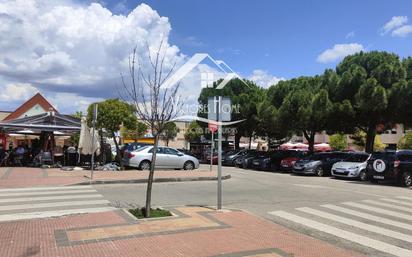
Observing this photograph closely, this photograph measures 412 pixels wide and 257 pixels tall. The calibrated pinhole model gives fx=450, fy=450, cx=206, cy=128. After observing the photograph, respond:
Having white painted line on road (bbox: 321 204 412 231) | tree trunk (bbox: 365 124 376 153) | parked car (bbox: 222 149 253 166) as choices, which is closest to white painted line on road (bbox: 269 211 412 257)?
white painted line on road (bbox: 321 204 412 231)

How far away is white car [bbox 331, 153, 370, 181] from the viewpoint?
22172 millimetres

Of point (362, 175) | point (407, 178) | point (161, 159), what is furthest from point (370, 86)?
point (161, 159)

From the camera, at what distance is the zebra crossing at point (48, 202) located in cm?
1019

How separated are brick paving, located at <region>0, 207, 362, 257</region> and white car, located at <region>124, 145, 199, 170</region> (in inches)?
550

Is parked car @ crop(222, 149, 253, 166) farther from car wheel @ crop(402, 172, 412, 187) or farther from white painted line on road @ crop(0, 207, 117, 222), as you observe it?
white painted line on road @ crop(0, 207, 117, 222)

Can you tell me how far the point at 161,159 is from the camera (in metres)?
A: 24.4

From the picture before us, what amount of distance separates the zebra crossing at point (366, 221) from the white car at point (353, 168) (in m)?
8.94

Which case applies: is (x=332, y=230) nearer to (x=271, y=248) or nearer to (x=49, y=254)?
→ (x=271, y=248)

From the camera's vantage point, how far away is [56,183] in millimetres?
16156

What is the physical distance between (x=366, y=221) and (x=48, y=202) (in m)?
7.89

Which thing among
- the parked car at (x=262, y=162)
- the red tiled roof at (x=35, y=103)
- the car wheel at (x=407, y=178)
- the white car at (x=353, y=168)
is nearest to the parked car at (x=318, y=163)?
the white car at (x=353, y=168)

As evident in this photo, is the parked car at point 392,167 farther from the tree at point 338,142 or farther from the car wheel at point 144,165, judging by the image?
the tree at point 338,142

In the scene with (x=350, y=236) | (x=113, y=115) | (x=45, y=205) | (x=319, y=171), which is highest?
(x=113, y=115)

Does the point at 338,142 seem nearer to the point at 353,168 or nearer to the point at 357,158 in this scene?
the point at 357,158
